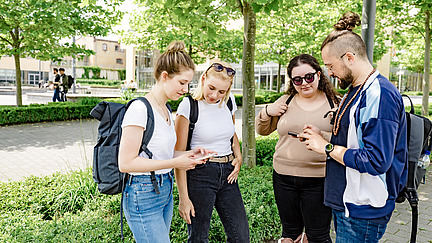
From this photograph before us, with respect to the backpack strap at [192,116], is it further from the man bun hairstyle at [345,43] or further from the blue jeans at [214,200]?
the man bun hairstyle at [345,43]

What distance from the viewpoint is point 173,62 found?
6.62 feet

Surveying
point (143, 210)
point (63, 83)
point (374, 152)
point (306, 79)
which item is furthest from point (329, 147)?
point (63, 83)

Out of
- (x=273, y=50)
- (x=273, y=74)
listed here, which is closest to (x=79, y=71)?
(x=273, y=74)

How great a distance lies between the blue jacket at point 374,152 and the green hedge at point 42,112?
11.9 m

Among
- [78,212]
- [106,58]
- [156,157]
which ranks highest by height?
[106,58]

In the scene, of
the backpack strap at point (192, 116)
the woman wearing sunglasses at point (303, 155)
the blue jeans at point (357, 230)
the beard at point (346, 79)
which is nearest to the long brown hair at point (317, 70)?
the woman wearing sunglasses at point (303, 155)

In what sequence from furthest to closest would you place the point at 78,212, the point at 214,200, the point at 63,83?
the point at 63,83 < the point at 78,212 < the point at 214,200

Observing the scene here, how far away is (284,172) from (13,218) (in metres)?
2.74

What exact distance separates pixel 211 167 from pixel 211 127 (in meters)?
0.30

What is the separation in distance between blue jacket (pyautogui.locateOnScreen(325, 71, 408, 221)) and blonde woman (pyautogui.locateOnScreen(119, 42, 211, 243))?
921 millimetres

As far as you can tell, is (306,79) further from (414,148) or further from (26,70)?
(26,70)

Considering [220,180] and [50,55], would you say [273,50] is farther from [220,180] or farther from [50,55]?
[220,180]

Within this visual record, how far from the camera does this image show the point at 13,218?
329 cm

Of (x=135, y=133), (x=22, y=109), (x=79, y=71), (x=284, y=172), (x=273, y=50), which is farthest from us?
(x=79, y=71)
